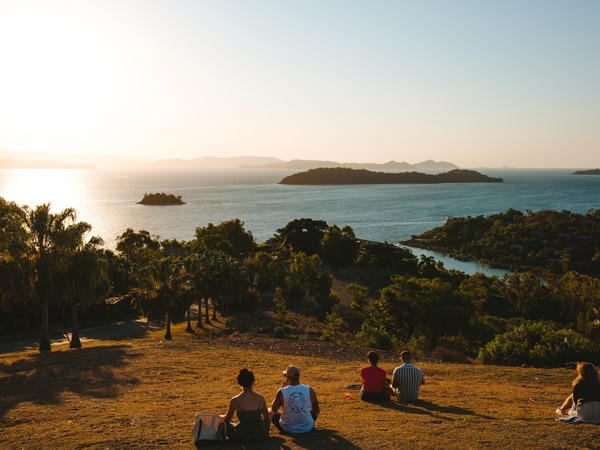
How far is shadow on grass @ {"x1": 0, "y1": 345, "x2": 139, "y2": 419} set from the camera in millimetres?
13438

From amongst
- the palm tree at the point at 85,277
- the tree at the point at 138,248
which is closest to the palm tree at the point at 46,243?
the palm tree at the point at 85,277

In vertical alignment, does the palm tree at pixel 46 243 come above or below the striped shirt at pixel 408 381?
above

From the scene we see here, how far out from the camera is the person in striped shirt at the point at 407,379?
11.1 meters

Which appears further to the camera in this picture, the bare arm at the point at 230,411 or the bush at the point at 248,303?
the bush at the point at 248,303

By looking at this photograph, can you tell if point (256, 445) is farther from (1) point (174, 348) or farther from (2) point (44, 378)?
(1) point (174, 348)

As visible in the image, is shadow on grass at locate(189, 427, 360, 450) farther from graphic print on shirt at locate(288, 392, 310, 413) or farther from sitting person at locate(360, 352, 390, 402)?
sitting person at locate(360, 352, 390, 402)

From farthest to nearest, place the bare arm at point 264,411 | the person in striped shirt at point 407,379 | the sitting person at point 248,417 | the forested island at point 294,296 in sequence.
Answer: the forested island at point 294,296, the person in striped shirt at point 407,379, the bare arm at point 264,411, the sitting person at point 248,417

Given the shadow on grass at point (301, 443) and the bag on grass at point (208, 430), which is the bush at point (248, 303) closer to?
the shadow on grass at point (301, 443)

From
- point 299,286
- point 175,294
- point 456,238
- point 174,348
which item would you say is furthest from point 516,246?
point 174,348

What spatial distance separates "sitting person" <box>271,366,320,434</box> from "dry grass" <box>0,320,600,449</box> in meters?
0.19

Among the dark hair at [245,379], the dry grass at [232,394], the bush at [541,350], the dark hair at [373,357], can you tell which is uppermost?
the dark hair at [245,379]

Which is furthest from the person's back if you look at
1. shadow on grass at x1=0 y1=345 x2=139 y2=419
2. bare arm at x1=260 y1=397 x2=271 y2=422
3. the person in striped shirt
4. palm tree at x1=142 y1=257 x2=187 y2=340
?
palm tree at x1=142 y1=257 x2=187 y2=340

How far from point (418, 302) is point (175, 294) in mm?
15461

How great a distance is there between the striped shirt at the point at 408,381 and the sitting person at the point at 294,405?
9.24 ft
